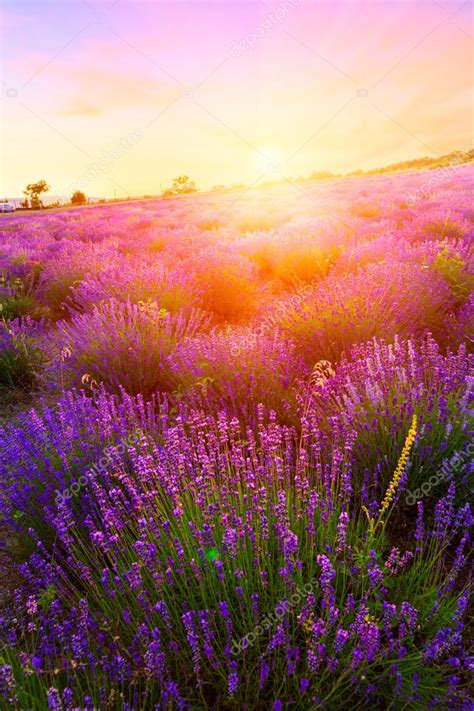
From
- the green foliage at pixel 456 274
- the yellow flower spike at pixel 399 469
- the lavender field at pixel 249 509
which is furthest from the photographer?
the green foliage at pixel 456 274

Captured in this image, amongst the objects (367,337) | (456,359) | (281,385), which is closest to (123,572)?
(281,385)

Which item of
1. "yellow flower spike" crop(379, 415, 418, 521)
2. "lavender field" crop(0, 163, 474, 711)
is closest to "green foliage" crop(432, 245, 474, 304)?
"lavender field" crop(0, 163, 474, 711)

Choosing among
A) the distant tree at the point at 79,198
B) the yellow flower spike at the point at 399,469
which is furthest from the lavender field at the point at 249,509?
the distant tree at the point at 79,198

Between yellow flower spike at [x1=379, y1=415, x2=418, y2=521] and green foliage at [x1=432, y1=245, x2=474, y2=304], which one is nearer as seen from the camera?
yellow flower spike at [x1=379, y1=415, x2=418, y2=521]

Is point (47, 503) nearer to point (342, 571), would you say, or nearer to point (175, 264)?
point (342, 571)

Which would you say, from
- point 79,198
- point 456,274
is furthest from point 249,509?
point 79,198

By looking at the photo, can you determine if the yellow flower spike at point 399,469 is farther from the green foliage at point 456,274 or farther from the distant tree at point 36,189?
the distant tree at point 36,189

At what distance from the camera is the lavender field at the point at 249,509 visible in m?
1.40

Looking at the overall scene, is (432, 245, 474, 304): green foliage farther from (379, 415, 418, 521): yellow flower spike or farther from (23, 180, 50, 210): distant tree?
(23, 180, 50, 210): distant tree

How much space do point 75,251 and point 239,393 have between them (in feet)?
23.2

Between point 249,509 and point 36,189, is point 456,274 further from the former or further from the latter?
point 36,189

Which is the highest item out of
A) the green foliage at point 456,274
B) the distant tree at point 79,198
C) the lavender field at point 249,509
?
the distant tree at point 79,198

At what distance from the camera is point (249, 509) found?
1.88 m

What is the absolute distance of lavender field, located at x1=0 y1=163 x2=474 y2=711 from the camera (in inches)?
55.2
